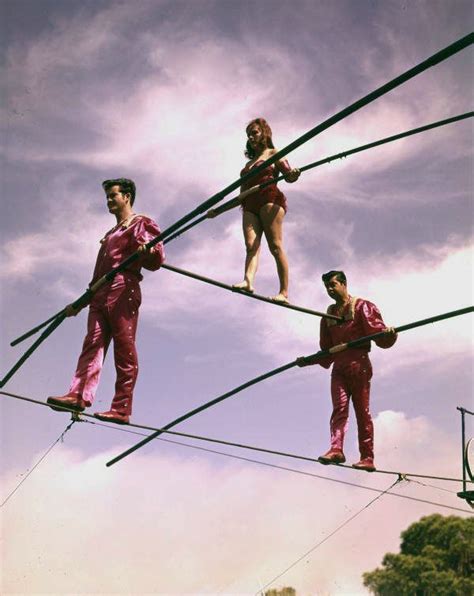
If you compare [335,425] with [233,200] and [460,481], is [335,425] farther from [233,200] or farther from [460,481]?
[233,200]

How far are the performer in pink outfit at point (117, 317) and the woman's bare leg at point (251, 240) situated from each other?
115cm

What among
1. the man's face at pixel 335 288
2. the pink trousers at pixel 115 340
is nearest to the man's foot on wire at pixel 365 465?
the man's face at pixel 335 288

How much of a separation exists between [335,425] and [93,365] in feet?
9.96

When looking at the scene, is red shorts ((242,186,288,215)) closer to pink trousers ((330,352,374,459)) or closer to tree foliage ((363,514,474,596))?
pink trousers ((330,352,374,459))

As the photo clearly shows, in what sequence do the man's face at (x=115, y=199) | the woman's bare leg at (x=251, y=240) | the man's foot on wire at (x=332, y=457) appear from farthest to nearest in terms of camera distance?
the man's foot on wire at (x=332, y=457)
the woman's bare leg at (x=251, y=240)
the man's face at (x=115, y=199)

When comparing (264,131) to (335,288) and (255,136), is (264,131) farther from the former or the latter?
(335,288)

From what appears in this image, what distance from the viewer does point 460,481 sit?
936 centimetres

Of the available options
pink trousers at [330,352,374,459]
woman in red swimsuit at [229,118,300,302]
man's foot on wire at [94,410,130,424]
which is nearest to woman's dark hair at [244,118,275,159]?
woman in red swimsuit at [229,118,300,302]

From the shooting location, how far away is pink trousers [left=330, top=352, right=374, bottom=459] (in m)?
8.08

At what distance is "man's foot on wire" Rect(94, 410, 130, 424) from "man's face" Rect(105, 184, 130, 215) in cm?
175

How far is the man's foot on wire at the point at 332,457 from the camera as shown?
25.8ft

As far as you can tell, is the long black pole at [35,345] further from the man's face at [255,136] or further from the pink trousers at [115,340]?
the man's face at [255,136]

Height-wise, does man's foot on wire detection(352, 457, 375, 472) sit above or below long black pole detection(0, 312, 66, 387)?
below

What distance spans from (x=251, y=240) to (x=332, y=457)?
2379 millimetres
